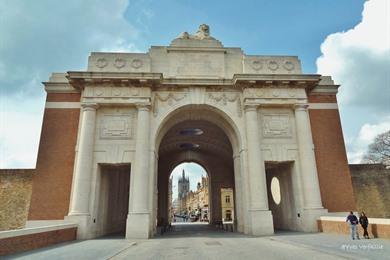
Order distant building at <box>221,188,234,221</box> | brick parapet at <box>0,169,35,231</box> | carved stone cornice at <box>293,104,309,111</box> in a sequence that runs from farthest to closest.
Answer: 1. distant building at <box>221,188,234,221</box>
2. brick parapet at <box>0,169,35,231</box>
3. carved stone cornice at <box>293,104,309,111</box>

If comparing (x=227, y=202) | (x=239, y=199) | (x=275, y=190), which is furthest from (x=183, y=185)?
(x=239, y=199)

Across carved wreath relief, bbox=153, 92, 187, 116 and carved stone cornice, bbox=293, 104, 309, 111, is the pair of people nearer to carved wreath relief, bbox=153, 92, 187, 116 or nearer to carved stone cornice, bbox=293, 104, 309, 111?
carved stone cornice, bbox=293, 104, 309, 111

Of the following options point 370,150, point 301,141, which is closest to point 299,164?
point 301,141

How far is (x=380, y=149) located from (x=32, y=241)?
41.2m

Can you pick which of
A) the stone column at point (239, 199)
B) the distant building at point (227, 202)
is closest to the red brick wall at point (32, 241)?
the stone column at point (239, 199)

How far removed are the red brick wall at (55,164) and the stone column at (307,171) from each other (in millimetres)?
16777

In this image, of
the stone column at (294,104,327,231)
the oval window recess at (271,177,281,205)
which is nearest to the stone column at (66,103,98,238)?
the stone column at (294,104,327,231)

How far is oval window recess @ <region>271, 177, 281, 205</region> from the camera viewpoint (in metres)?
23.7

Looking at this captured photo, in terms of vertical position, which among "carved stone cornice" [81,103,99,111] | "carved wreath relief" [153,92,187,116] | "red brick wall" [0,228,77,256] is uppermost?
"carved wreath relief" [153,92,187,116]

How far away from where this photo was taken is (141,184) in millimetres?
17781

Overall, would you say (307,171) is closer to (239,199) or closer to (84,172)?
(239,199)

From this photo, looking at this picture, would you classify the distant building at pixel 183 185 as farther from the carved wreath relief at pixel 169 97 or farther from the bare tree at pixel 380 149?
the carved wreath relief at pixel 169 97

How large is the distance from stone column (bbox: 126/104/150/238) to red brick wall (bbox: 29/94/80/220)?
190 inches

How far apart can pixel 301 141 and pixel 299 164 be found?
1.74 meters
